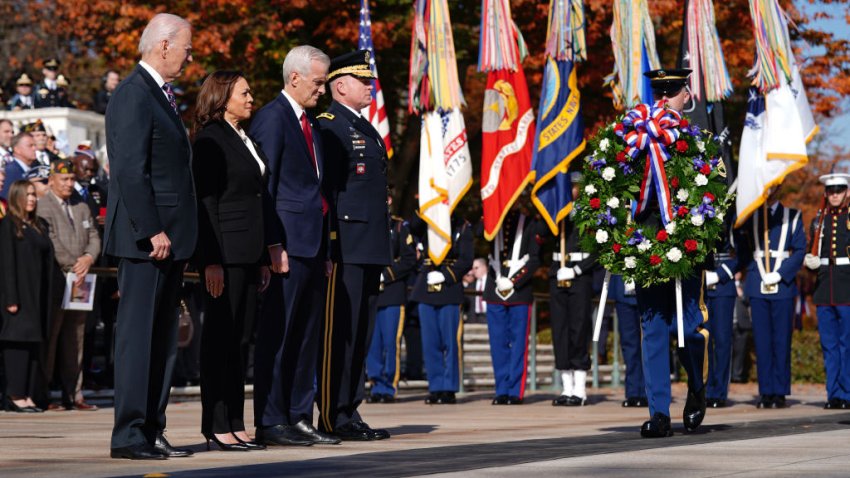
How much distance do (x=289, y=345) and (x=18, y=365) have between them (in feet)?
15.9

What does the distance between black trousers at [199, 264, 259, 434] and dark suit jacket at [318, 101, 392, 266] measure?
3.84ft

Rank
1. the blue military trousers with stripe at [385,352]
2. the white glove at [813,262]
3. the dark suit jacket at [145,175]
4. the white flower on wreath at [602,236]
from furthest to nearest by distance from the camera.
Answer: the blue military trousers with stripe at [385,352] < the white glove at [813,262] < the white flower on wreath at [602,236] < the dark suit jacket at [145,175]

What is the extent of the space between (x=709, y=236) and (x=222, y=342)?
10.4 ft

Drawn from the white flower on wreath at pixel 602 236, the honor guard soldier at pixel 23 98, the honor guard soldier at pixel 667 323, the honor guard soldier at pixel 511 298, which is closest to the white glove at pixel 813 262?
the honor guard soldier at pixel 511 298

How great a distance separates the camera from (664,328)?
9695mm

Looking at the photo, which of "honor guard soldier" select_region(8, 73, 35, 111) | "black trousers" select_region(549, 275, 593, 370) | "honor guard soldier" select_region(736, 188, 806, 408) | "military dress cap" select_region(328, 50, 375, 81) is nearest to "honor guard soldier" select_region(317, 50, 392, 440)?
"military dress cap" select_region(328, 50, 375, 81)

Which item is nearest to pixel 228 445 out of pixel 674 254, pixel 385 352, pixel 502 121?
pixel 674 254

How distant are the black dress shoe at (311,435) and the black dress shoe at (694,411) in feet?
7.99

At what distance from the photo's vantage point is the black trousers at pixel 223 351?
801 centimetres

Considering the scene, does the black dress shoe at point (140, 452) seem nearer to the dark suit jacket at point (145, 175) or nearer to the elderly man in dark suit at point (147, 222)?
the elderly man in dark suit at point (147, 222)

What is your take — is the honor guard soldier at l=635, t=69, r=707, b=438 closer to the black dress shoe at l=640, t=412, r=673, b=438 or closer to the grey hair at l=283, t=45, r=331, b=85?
the black dress shoe at l=640, t=412, r=673, b=438

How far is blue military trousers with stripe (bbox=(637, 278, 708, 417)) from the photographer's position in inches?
380

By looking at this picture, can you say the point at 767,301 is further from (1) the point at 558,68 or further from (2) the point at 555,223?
(1) the point at 558,68

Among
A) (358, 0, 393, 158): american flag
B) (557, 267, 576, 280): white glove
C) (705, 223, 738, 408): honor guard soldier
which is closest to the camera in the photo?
(705, 223, 738, 408): honor guard soldier
